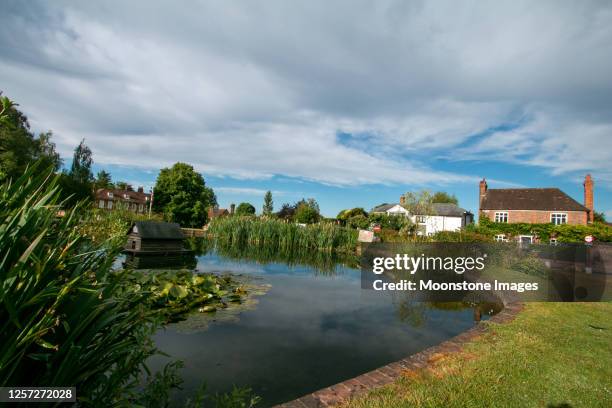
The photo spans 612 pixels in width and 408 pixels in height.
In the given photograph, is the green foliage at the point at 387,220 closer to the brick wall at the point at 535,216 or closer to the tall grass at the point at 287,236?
the brick wall at the point at 535,216

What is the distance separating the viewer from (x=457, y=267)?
12023 mm

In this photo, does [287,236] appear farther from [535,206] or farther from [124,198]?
[124,198]

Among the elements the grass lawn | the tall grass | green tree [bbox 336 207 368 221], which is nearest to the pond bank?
the grass lawn

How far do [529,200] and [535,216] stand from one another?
7.24ft

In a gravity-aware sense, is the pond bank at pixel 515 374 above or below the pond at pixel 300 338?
above

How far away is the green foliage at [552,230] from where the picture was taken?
2073cm

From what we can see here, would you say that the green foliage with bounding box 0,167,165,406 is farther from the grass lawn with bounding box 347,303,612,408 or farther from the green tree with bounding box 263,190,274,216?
the green tree with bounding box 263,190,274,216

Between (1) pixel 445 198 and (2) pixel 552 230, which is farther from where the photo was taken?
(1) pixel 445 198

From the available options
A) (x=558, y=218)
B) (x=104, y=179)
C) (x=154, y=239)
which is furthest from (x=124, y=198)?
(x=558, y=218)

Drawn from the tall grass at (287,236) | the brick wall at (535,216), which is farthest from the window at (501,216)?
the tall grass at (287,236)

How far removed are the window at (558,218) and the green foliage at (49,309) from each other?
38.6m

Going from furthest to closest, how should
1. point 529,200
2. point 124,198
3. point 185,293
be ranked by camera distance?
point 124,198 → point 529,200 → point 185,293

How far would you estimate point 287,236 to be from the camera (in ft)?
64.6

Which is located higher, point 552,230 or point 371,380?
point 552,230
